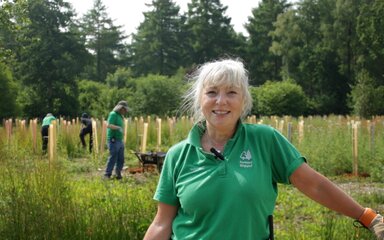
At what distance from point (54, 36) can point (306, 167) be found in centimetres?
4609

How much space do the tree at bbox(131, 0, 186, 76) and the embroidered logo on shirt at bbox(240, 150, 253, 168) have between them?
6244 cm

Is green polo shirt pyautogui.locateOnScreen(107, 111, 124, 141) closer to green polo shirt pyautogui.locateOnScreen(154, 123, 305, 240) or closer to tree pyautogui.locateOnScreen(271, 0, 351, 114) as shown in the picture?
green polo shirt pyautogui.locateOnScreen(154, 123, 305, 240)

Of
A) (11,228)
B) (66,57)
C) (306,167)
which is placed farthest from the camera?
(66,57)

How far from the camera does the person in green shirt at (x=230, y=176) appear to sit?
6.78ft

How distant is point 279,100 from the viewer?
132 ft

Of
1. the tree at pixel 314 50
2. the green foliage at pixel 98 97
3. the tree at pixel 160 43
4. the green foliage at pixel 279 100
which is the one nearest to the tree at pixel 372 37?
the tree at pixel 314 50

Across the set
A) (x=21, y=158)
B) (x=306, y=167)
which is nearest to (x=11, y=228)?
(x=21, y=158)

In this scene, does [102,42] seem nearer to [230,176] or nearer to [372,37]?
[372,37]

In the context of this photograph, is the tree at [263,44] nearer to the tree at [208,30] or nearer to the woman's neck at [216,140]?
the tree at [208,30]

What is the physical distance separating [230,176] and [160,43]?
6376cm

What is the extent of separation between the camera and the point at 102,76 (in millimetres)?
65750

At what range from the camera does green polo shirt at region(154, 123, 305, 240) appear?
6.75ft

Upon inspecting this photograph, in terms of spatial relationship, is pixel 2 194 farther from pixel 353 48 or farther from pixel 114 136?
pixel 353 48

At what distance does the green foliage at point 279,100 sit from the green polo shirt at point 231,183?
37.8 m
